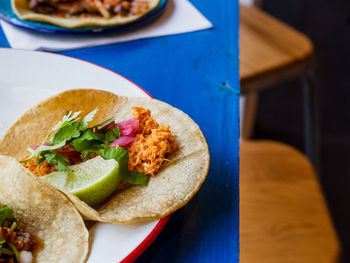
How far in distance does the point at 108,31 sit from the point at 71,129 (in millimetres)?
567

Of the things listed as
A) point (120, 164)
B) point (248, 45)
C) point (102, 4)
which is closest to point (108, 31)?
point (102, 4)

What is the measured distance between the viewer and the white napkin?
1280mm

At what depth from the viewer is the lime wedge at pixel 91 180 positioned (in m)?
0.79

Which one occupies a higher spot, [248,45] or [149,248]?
[149,248]

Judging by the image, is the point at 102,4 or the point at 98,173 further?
the point at 102,4

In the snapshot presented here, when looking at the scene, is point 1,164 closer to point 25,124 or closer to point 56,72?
point 25,124

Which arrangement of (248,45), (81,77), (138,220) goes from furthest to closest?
(248,45)
(81,77)
(138,220)

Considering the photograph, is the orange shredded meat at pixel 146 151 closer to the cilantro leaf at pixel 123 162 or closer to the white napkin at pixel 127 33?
the cilantro leaf at pixel 123 162

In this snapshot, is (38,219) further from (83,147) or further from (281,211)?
(281,211)

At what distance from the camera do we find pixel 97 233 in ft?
2.49

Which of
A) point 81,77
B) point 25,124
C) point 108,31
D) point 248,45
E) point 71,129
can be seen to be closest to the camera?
point 71,129

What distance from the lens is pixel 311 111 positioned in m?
2.06

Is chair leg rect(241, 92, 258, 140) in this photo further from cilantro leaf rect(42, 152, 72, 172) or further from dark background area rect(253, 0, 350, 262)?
cilantro leaf rect(42, 152, 72, 172)

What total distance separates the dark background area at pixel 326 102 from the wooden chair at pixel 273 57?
0.45 meters
